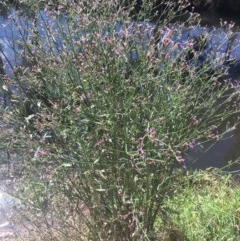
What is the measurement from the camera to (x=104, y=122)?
8.90ft

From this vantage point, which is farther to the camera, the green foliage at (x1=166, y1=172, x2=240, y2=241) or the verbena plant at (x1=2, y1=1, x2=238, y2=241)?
the green foliage at (x1=166, y1=172, x2=240, y2=241)

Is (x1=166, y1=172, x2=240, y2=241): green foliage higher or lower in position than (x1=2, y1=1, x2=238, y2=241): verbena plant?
lower

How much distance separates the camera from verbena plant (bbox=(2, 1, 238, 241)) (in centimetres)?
274

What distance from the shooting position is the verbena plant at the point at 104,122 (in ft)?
8.98

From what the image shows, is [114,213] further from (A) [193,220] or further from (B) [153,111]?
(A) [193,220]

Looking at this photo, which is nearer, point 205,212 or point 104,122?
point 104,122

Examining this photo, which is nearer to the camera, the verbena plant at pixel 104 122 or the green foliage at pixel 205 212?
the verbena plant at pixel 104 122

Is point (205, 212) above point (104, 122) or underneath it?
underneath

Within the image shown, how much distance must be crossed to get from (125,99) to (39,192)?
2.52 feet

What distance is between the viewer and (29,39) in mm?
3432

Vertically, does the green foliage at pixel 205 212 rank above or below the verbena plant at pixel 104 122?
below

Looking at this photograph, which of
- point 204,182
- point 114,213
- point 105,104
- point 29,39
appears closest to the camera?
point 105,104

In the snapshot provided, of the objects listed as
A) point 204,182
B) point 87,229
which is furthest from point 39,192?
point 204,182

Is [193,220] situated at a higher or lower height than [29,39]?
lower
